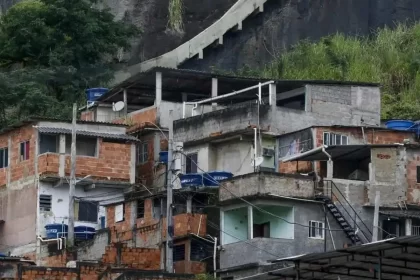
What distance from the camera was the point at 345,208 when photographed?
43969 millimetres

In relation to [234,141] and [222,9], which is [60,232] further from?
[222,9]

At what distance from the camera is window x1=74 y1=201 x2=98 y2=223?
47.9 metres

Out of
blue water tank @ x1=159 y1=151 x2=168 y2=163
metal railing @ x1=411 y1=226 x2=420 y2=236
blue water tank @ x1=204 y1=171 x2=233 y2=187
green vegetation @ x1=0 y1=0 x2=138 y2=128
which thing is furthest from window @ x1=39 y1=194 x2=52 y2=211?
metal railing @ x1=411 y1=226 x2=420 y2=236

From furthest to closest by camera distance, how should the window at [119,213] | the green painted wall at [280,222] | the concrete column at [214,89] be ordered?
the concrete column at [214,89], the window at [119,213], the green painted wall at [280,222]

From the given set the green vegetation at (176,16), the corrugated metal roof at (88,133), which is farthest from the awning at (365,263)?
the green vegetation at (176,16)

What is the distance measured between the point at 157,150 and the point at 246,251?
768 cm

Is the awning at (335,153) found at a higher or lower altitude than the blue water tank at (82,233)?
higher

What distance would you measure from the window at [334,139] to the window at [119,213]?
5886 mm

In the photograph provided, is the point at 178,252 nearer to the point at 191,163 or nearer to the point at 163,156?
the point at 191,163

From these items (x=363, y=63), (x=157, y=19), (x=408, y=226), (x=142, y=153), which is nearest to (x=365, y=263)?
(x=408, y=226)

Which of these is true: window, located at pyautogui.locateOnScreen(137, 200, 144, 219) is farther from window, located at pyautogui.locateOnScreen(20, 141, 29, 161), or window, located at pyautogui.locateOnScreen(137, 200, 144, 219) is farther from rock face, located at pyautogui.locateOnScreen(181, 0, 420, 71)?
rock face, located at pyautogui.locateOnScreen(181, 0, 420, 71)

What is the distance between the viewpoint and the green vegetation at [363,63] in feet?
185

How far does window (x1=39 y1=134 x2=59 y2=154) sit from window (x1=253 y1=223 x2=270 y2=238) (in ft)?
22.7

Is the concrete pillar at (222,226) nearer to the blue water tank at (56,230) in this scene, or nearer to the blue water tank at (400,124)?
the blue water tank at (56,230)
